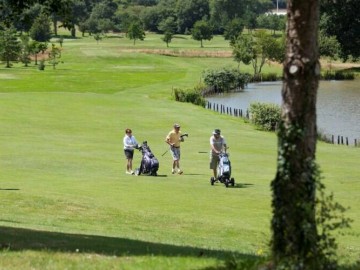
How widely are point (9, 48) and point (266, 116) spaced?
230 ft

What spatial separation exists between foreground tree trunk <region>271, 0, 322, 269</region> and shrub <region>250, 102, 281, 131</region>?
48.3 metres

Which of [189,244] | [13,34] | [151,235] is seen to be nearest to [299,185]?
[189,244]

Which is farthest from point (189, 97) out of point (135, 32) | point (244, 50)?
point (135, 32)

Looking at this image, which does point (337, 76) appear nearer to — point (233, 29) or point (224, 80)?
point (224, 80)

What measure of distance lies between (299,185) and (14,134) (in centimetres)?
3717

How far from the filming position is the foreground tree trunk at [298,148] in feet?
33.6

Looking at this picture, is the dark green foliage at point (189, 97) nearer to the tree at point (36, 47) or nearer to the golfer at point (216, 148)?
the golfer at point (216, 148)

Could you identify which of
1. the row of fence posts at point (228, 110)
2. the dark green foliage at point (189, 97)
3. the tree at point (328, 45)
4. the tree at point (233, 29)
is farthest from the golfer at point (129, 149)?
the tree at point (233, 29)

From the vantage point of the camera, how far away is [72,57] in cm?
13912

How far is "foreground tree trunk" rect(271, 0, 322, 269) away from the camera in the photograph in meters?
10.2

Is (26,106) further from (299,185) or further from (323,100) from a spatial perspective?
(299,185)

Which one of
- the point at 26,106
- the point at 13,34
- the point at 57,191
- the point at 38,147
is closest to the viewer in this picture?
the point at 57,191

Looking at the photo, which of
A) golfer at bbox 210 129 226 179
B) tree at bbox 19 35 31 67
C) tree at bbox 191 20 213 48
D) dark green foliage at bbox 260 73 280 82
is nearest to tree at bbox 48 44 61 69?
tree at bbox 19 35 31 67

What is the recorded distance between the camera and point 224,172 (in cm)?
2784
